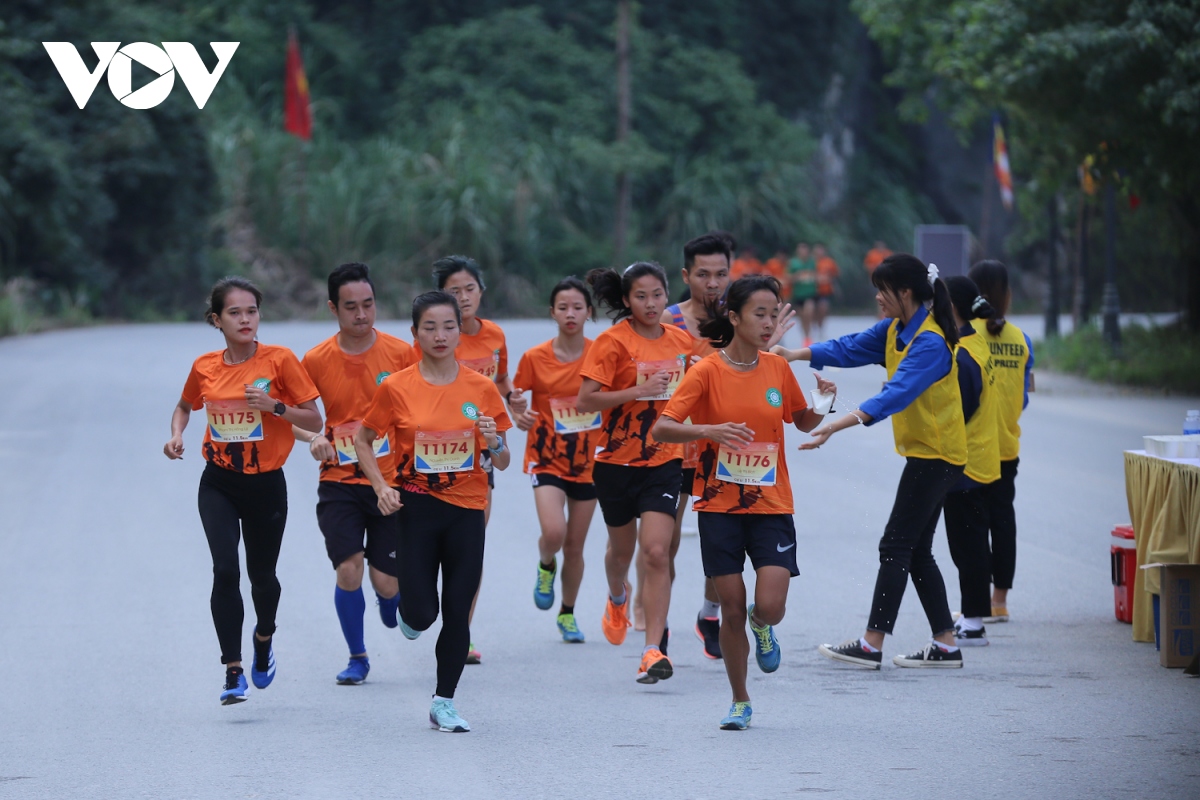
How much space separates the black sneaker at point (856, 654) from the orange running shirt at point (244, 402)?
112 inches

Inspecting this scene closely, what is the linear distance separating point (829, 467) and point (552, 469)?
7.45m

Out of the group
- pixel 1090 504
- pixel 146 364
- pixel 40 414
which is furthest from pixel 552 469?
pixel 146 364

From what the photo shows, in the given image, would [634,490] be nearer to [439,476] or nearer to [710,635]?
[710,635]

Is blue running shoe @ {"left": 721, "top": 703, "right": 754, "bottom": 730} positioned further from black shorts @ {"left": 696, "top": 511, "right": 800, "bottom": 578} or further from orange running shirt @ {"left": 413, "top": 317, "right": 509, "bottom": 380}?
orange running shirt @ {"left": 413, "top": 317, "right": 509, "bottom": 380}

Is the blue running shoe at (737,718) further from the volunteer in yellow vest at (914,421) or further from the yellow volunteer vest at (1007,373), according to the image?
the yellow volunteer vest at (1007,373)

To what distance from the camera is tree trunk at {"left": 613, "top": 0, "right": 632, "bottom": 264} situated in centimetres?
4562

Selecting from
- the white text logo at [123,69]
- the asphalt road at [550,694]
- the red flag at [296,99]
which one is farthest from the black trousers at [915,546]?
the red flag at [296,99]

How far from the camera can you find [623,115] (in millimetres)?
46312

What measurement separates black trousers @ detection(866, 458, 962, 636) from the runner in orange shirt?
236cm

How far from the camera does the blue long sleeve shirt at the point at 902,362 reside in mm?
7203

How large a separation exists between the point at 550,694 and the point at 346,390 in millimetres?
1669

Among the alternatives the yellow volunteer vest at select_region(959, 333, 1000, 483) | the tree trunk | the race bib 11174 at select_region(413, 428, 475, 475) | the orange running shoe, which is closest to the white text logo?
the tree trunk

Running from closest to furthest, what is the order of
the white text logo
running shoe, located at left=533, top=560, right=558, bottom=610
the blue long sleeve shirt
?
the blue long sleeve shirt
running shoe, located at left=533, top=560, right=558, bottom=610
the white text logo

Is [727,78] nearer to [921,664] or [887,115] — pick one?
[887,115]
